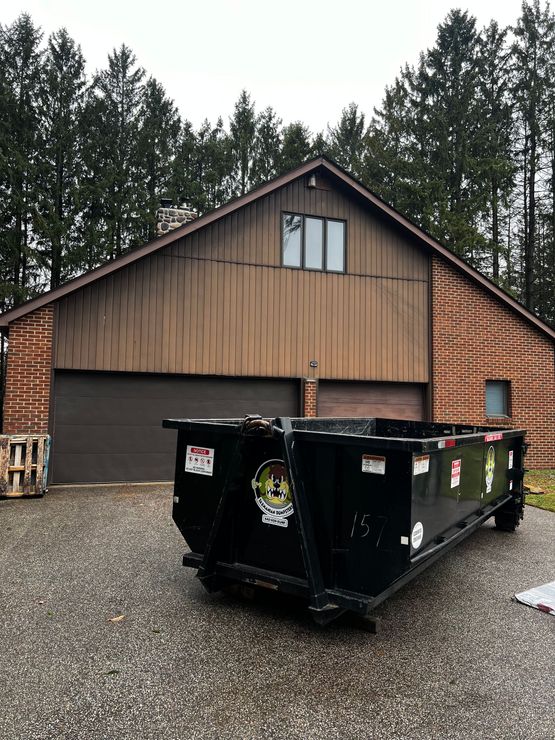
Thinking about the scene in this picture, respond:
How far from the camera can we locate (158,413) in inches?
376

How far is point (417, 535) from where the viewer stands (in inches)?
125

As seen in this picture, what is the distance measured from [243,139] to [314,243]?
54.1 ft

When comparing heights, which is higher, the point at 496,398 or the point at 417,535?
the point at 496,398

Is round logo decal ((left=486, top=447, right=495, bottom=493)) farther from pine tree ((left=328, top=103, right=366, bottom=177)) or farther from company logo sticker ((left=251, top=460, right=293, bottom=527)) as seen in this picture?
pine tree ((left=328, top=103, right=366, bottom=177))

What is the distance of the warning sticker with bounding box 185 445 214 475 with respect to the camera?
379cm

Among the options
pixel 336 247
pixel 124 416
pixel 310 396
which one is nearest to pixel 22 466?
pixel 124 416

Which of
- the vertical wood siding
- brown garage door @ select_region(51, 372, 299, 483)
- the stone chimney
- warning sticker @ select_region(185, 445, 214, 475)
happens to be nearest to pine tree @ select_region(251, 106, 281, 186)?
the stone chimney

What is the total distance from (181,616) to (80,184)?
19.2 meters

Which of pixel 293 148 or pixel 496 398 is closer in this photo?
pixel 496 398

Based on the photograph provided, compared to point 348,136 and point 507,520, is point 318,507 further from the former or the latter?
point 348,136

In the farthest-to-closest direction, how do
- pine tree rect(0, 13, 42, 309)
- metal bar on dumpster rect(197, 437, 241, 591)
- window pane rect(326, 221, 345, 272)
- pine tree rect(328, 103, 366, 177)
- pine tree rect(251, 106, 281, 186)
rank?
1. pine tree rect(328, 103, 366, 177)
2. pine tree rect(251, 106, 281, 186)
3. pine tree rect(0, 13, 42, 309)
4. window pane rect(326, 221, 345, 272)
5. metal bar on dumpster rect(197, 437, 241, 591)

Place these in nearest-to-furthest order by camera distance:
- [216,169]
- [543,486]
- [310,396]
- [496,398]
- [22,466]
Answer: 1. [22,466]
2. [543,486]
3. [310,396]
4. [496,398]
5. [216,169]

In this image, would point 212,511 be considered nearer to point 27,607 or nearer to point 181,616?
point 181,616

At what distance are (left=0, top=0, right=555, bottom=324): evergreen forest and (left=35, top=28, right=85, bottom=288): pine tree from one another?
5cm
